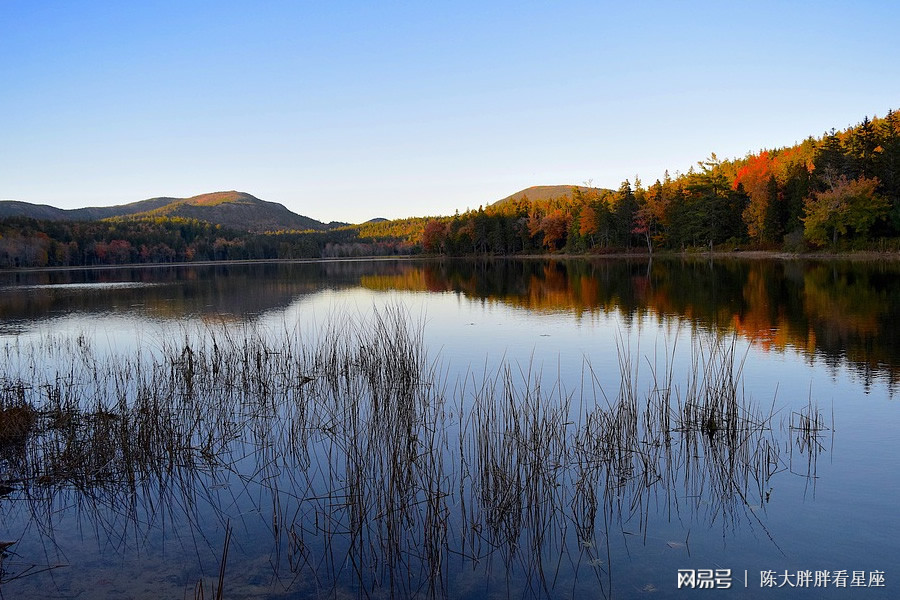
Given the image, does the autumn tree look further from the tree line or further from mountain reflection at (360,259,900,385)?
mountain reflection at (360,259,900,385)

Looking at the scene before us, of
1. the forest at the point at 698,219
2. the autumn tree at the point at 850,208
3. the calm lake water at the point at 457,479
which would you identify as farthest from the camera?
the forest at the point at 698,219

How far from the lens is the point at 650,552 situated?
520 cm

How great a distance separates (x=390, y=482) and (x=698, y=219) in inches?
2636

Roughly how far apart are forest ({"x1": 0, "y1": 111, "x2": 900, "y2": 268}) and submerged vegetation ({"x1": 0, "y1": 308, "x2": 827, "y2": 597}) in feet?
158

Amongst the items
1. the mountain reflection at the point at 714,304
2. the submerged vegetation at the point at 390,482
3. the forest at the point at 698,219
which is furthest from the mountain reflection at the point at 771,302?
the forest at the point at 698,219

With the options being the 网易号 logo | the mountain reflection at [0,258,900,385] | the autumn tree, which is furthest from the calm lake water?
the autumn tree

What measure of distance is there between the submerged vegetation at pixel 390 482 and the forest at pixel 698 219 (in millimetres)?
48205

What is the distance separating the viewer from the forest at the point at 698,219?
159 feet

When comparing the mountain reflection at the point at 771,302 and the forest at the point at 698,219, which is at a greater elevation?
the forest at the point at 698,219

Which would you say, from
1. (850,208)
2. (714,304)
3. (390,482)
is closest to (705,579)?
(390,482)

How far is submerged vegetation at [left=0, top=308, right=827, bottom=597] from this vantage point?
16.7ft

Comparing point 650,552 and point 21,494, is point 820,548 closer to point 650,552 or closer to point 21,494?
point 650,552

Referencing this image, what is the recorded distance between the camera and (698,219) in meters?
65.5

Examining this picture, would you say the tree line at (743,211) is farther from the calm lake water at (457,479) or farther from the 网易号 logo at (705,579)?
the 网易号 logo at (705,579)
